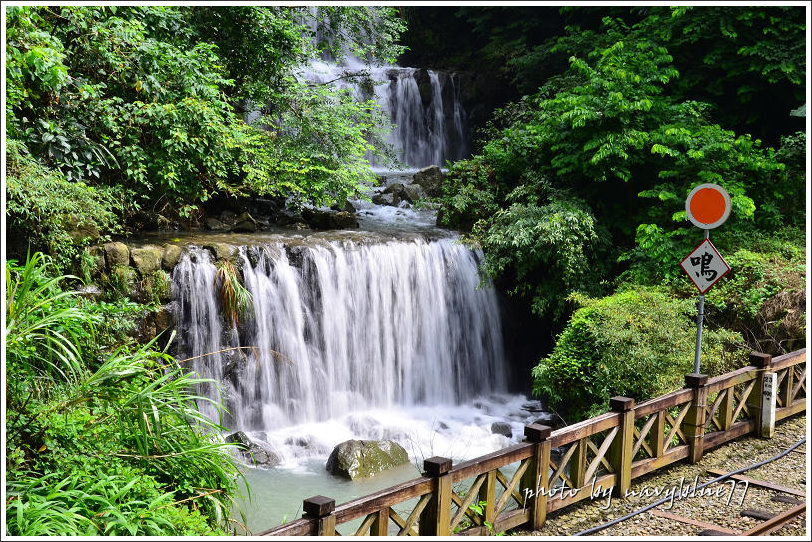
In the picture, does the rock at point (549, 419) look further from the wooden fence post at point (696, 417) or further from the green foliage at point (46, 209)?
the green foliage at point (46, 209)

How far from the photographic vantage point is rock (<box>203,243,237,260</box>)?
33.5 ft

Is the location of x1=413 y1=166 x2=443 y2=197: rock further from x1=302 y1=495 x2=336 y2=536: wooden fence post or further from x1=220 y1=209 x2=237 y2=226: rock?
x1=302 y1=495 x2=336 y2=536: wooden fence post

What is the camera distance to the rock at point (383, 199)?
16.5m

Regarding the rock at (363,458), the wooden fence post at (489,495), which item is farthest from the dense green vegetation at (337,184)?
the wooden fence post at (489,495)

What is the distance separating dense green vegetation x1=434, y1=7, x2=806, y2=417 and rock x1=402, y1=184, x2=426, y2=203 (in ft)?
6.96

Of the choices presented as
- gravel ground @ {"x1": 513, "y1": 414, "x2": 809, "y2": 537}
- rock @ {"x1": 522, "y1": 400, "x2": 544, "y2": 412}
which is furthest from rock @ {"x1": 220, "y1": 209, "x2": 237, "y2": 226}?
gravel ground @ {"x1": 513, "y1": 414, "x2": 809, "y2": 537}

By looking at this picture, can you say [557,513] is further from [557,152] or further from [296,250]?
[557,152]

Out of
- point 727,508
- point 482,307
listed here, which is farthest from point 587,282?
point 727,508

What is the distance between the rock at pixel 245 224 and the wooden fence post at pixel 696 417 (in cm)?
819

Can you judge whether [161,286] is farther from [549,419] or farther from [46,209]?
[549,419]

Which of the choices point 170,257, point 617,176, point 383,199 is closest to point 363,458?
point 170,257

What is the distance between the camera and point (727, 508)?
609 centimetres

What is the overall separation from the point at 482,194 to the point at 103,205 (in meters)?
7.24

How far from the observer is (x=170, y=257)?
31.9 feet
